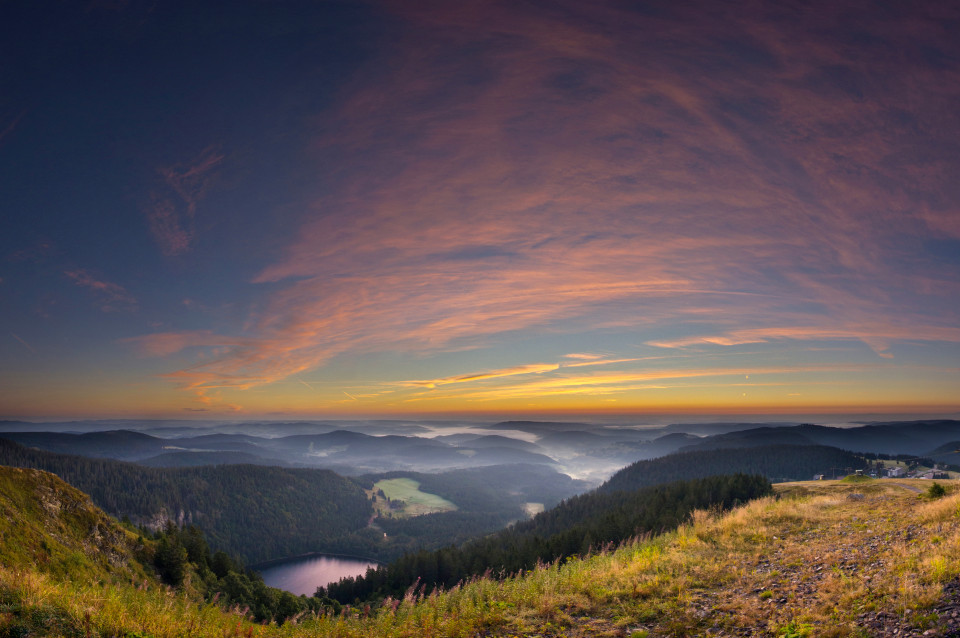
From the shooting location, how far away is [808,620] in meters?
9.69

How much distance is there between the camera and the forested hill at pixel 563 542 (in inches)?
2520

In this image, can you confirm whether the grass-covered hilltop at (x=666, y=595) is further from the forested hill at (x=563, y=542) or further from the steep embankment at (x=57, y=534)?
the forested hill at (x=563, y=542)

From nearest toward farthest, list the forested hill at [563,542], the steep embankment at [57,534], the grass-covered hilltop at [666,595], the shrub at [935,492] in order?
1. the grass-covered hilltop at [666,595]
2. the steep embankment at [57,534]
3. the shrub at [935,492]
4. the forested hill at [563,542]

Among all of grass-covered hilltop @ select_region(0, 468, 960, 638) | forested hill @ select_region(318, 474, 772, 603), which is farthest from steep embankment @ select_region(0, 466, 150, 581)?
forested hill @ select_region(318, 474, 772, 603)

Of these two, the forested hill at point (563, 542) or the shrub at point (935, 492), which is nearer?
the shrub at point (935, 492)

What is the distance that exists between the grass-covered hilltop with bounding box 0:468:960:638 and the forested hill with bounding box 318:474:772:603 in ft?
110

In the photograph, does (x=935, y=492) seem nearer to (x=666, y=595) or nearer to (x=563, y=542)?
(x=666, y=595)

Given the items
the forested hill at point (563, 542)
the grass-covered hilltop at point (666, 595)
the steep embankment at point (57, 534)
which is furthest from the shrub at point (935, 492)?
the steep embankment at point (57, 534)

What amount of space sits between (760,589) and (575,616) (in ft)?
18.8

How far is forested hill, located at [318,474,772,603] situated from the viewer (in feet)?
210

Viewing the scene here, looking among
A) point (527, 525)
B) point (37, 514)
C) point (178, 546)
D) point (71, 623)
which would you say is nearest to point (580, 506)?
point (527, 525)

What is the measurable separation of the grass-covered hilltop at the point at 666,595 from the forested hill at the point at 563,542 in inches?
1317

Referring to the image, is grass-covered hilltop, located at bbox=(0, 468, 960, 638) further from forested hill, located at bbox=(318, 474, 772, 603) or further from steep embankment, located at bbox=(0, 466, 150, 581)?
forested hill, located at bbox=(318, 474, 772, 603)

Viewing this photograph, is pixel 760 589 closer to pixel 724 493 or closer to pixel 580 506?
pixel 724 493
